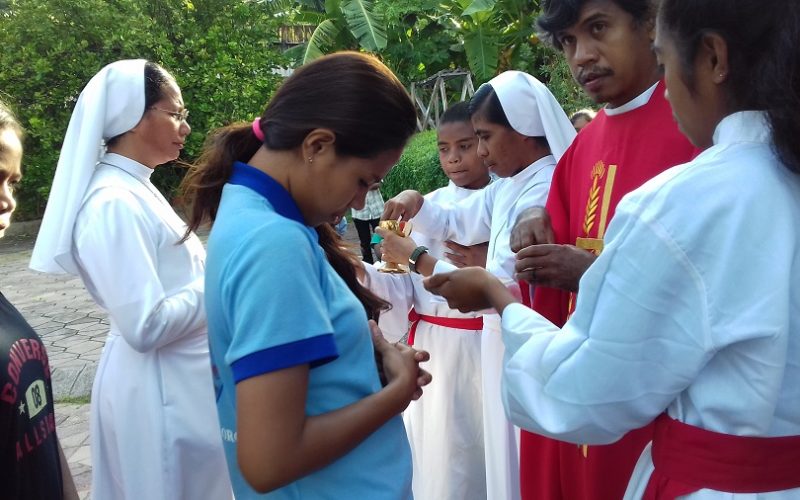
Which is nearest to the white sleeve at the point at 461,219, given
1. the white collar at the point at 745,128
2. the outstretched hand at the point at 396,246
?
the outstretched hand at the point at 396,246

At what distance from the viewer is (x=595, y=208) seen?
2404 millimetres

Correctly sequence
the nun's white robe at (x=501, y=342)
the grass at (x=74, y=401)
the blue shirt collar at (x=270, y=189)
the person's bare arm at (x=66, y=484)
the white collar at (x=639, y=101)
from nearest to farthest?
1. the blue shirt collar at (x=270, y=189)
2. the person's bare arm at (x=66, y=484)
3. the white collar at (x=639, y=101)
4. the nun's white robe at (x=501, y=342)
5. the grass at (x=74, y=401)

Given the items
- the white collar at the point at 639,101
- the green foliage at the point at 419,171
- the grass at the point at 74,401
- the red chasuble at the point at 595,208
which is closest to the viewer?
the red chasuble at the point at 595,208

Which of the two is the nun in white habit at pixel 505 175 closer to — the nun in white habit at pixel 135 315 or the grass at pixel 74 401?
the nun in white habit at pixel 135 315

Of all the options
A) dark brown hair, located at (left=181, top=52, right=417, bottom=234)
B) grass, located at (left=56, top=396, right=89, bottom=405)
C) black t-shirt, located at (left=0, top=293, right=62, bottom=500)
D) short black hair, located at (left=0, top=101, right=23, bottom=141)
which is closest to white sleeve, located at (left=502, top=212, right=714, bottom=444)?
dark brown hair, located at (left=181, top=52, right=417, bottom=234)

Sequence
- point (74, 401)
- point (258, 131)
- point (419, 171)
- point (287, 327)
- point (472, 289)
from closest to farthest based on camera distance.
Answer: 1. point (287, 327)
2. point (258, 131)
3. point (472, 289)
4. point (74, 401)
5. point (419, 171)

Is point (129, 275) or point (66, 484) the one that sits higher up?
point (129, 275)

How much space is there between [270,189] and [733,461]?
102 centimetres

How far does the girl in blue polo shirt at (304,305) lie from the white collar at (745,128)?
2.14ft

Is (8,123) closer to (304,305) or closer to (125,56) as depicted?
(304,305)

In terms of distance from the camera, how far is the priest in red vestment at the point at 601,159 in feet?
7.33

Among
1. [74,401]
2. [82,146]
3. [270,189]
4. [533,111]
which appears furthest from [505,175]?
[74,401]

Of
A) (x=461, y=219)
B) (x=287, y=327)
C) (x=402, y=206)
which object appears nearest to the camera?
(x=287, y=327)

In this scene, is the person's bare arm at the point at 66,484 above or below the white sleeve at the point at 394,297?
above
